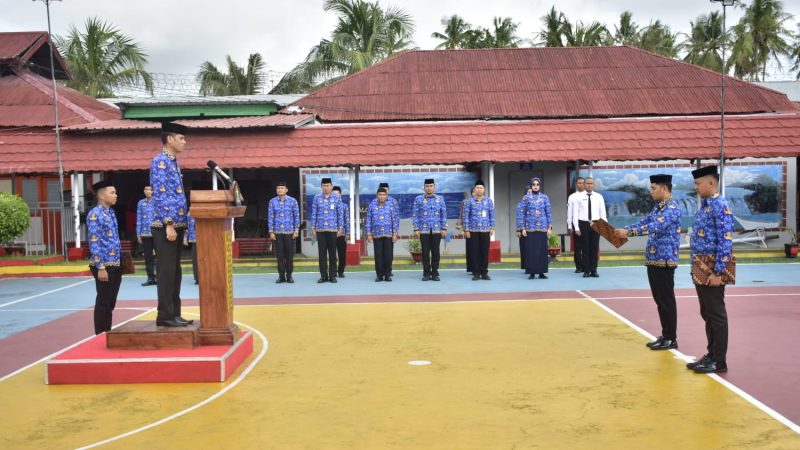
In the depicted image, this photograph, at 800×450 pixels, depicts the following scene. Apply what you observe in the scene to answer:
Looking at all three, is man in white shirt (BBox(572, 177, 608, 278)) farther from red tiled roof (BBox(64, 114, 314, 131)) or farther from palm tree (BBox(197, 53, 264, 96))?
palm tree (BBox(197, 53, 264, 96))

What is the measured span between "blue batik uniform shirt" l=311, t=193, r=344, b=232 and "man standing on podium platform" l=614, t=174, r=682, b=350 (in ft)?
24.5

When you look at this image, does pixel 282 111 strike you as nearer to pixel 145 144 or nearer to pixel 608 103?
pixel 145 144

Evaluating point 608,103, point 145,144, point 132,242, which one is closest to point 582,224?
point 608,103

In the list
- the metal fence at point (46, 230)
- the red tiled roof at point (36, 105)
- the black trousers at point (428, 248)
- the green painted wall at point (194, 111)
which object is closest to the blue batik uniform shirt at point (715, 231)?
the black trousers at point (428, 248)

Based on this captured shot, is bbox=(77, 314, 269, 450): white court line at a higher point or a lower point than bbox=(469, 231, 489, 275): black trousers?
lower

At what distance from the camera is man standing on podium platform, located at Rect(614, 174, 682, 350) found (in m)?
8.00

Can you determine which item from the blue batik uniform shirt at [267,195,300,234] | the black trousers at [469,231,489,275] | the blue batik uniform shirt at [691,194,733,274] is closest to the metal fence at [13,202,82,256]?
the blue batik uniform shirt at [267,195,300,234]

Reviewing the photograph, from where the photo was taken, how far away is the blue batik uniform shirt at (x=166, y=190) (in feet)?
25.3

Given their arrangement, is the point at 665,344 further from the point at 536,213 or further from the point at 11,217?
the point at 11,217

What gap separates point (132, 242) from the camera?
67.1ft

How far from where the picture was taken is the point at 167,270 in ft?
26.0

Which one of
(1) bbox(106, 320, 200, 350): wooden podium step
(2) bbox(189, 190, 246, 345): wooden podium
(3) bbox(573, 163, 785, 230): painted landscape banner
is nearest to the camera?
(1) bbox(106, 320, 200, 350): wooden podium step

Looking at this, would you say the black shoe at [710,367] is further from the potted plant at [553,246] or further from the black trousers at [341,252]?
the potted plant at [553,246]

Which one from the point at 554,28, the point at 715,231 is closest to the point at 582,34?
the point at 554,28
